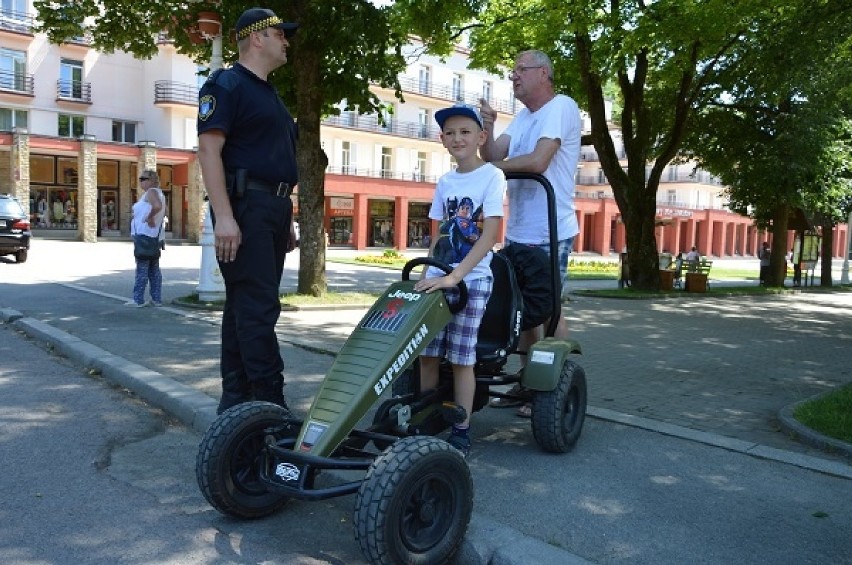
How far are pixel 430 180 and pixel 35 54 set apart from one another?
26.1 m

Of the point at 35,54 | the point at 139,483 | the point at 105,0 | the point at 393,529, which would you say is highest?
the point at 35,54

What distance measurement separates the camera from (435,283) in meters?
3.38

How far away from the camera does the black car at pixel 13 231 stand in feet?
60.7

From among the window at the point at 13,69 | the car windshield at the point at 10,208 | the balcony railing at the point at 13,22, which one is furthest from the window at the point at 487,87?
the car windshield at the point at 10,208

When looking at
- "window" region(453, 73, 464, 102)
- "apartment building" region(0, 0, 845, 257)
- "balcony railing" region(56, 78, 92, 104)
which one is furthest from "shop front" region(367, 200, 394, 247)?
"balcony railing" region(56, 78, 92, 104)

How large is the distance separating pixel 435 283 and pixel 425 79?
50.9 m

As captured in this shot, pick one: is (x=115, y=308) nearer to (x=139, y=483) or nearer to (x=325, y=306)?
(x=325, y=306)

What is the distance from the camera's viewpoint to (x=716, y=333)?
34.8ft

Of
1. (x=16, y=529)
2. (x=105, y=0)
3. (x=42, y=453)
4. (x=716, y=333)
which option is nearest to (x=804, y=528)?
(x=16, y=529)

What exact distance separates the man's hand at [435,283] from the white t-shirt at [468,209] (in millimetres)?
250

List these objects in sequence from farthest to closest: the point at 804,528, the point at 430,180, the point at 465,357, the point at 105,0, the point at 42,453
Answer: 1. the point at 430,180
2. the point at 105,0
3. the point at 42,453
4. the point at 465,357
5. the point at 804,528

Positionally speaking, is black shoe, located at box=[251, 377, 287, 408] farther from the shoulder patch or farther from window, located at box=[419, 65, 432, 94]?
window, located at box=[419, 65, 432, 94]

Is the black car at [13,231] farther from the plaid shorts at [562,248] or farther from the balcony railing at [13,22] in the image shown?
the balcony railing at [13,22]

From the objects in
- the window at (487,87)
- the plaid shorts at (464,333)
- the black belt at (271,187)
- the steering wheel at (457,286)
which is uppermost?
the window at (487,87)
